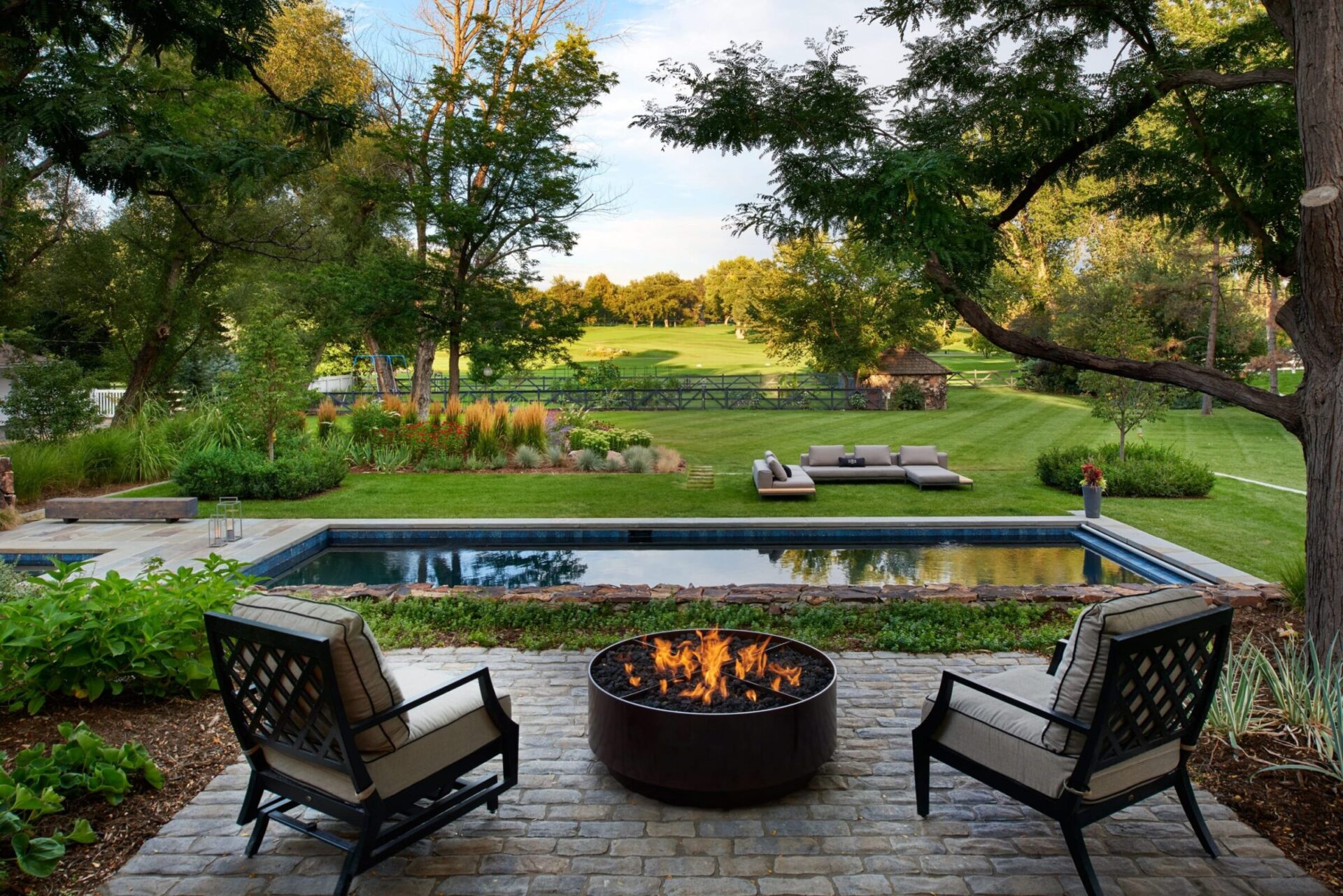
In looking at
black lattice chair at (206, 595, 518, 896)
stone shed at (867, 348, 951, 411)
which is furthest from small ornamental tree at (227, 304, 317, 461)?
stone shed at (867, 348, 951, 411)

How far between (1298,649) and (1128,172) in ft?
12.6

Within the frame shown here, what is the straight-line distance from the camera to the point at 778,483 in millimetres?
13203

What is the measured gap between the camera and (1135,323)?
14.6 meters

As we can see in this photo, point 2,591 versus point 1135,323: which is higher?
point 1135,323

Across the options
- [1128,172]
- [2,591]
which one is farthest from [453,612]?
[1128,172]

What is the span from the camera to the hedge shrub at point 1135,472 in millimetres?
12984

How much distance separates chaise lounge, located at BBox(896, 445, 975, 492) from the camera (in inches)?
545

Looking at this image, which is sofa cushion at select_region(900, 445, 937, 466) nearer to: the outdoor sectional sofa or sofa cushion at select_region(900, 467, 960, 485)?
the outdoor sectional sofa

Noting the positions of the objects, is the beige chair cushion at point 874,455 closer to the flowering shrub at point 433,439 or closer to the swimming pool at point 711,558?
the swimming pool at point 711,558

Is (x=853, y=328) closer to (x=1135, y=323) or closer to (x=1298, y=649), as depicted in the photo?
(x=1135, y=323)

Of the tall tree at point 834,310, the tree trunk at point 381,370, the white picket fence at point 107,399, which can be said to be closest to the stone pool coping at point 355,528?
the white picket fence at point 107,399

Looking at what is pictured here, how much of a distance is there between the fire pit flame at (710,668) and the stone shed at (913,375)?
2515 centimetres

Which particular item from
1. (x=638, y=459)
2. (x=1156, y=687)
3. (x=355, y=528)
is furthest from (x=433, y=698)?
(x=638, y=459)

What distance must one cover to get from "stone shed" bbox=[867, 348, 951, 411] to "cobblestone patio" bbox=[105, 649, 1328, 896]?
83.6ft
